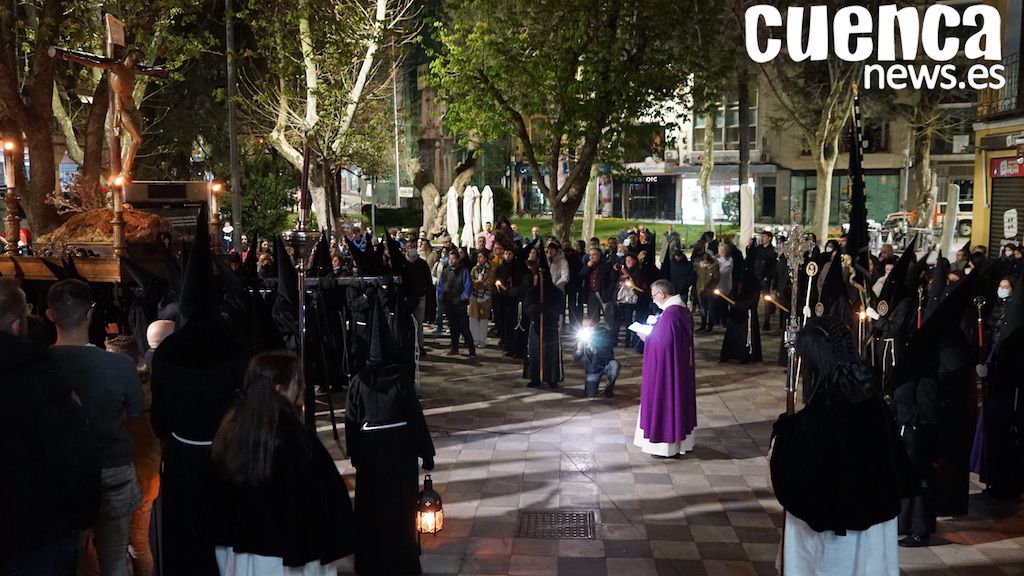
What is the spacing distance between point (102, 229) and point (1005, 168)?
769 inches

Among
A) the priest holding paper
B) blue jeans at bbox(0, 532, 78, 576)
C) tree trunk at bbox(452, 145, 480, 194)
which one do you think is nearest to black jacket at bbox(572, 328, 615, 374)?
the priest holding paper

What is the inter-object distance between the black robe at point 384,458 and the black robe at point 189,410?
1104 mm

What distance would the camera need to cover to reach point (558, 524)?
24.0 feet

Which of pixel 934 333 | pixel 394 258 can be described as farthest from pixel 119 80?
pixel 934 333

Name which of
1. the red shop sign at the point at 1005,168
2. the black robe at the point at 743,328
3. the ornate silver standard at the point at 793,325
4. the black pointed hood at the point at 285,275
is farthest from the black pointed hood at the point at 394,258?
the red shop sign at the point at 1005,168

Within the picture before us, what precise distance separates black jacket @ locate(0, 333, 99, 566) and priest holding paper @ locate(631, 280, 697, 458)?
245 inches

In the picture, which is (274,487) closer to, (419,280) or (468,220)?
(419,280)

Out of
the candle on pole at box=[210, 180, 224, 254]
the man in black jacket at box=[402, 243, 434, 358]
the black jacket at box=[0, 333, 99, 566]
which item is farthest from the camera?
the man in black jacket at box=[402, 243, 434, 358]

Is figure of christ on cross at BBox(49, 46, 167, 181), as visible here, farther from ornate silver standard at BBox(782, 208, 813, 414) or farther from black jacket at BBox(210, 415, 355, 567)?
ornate silver standard at BBox(782, 208, 813, 414)

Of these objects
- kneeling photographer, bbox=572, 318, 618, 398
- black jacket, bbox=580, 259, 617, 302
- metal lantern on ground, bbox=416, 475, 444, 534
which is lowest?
metal lantern on ground, bbox=416, 475, 444, 534

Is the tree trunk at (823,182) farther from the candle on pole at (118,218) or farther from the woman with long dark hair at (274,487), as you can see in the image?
the woman with long dark hair at (274,487)

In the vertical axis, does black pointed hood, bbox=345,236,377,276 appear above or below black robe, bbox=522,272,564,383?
above

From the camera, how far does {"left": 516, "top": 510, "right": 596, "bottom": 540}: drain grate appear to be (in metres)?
7.11

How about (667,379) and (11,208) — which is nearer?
(667,379)
